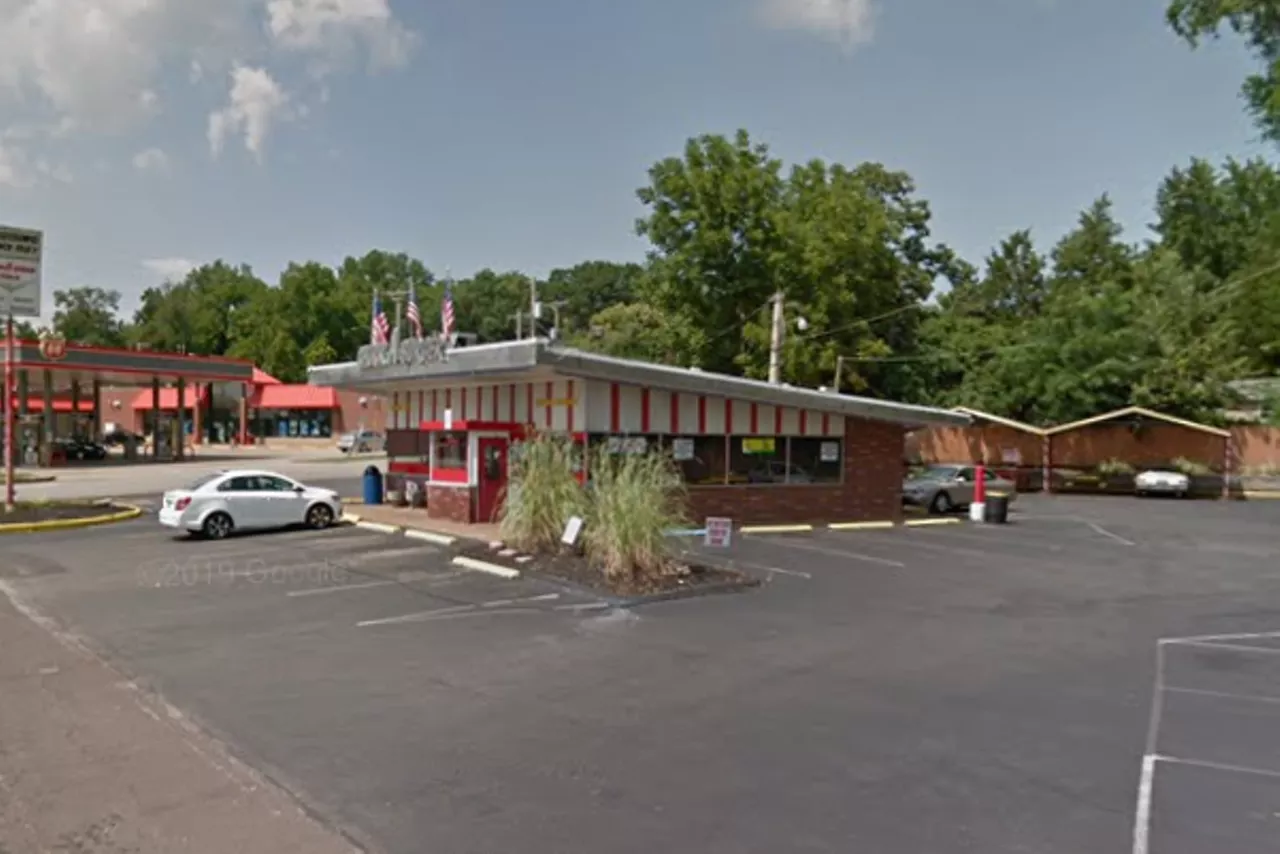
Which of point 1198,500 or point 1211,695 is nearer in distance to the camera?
point 1211,695

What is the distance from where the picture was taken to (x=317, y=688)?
866 centimetres

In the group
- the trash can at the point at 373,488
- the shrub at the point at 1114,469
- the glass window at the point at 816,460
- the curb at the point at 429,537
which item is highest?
the glass window at the point at 816,460

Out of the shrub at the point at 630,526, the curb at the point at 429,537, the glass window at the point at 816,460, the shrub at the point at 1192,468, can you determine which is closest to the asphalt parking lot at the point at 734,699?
the shrub at the point at 630,526

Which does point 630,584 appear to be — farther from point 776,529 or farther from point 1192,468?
point 1192,468

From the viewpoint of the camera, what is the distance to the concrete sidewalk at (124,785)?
17.4ft

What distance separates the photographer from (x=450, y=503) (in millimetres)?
22516

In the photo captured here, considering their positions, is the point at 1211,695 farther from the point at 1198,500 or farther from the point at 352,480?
the point at 352,480

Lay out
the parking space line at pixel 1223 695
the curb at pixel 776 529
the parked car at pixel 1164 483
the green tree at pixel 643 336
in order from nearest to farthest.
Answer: the parking space line at pixel 1223 695 → the curb at pixel 776 529 → the parked car at pixel 1164 483 → the green tree at pixel 643 336

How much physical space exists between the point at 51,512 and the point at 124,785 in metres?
21.6

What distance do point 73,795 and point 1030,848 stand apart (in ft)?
18.8

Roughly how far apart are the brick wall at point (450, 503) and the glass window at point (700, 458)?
488 cm

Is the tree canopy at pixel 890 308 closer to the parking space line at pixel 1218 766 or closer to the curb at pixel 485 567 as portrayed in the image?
the curb at pixel 485 567

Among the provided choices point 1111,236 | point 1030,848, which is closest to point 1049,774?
point 1030,848

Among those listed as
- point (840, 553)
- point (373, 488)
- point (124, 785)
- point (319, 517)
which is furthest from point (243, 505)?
point (124, 785)
